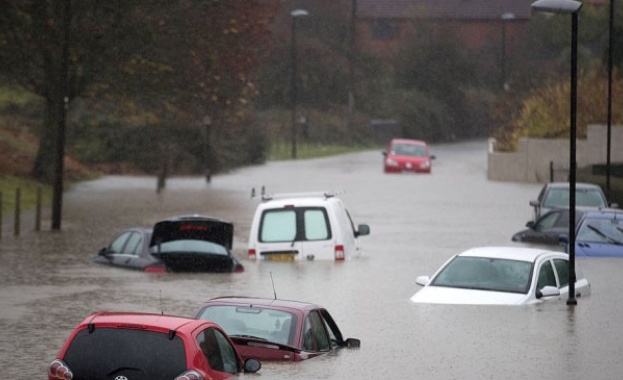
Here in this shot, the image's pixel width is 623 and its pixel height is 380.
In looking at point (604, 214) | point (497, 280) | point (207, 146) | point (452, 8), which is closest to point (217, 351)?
point (497, 280)

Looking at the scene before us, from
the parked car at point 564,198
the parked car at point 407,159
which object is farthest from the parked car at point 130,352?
the parked car at point 407,159

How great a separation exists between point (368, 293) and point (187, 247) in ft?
13.9

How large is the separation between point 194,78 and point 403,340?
33096 millimetres

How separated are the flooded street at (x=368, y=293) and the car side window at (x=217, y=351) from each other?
1.63 meters

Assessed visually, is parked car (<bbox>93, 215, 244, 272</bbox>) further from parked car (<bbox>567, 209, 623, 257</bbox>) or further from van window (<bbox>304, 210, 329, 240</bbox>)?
parked car (<bbox>567, 209, 623, 257</bbox>)

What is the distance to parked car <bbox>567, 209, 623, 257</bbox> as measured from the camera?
32.5 meters

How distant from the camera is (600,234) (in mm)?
32906

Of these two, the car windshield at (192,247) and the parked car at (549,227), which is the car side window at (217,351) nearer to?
the car windshield at (192,247)

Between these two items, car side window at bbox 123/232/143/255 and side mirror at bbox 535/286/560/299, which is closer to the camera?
side mirror at bbox 535/286/560/299

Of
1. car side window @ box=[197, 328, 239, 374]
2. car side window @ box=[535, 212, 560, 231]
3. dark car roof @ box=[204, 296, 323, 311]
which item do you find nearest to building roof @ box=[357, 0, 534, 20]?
car side window @ box=[535, 212, 560, 231]

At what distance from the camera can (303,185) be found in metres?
59.9

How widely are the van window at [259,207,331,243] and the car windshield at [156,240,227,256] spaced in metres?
1.12

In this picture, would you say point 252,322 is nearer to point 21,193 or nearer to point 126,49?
point 21,193

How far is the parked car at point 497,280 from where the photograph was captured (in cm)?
2320
